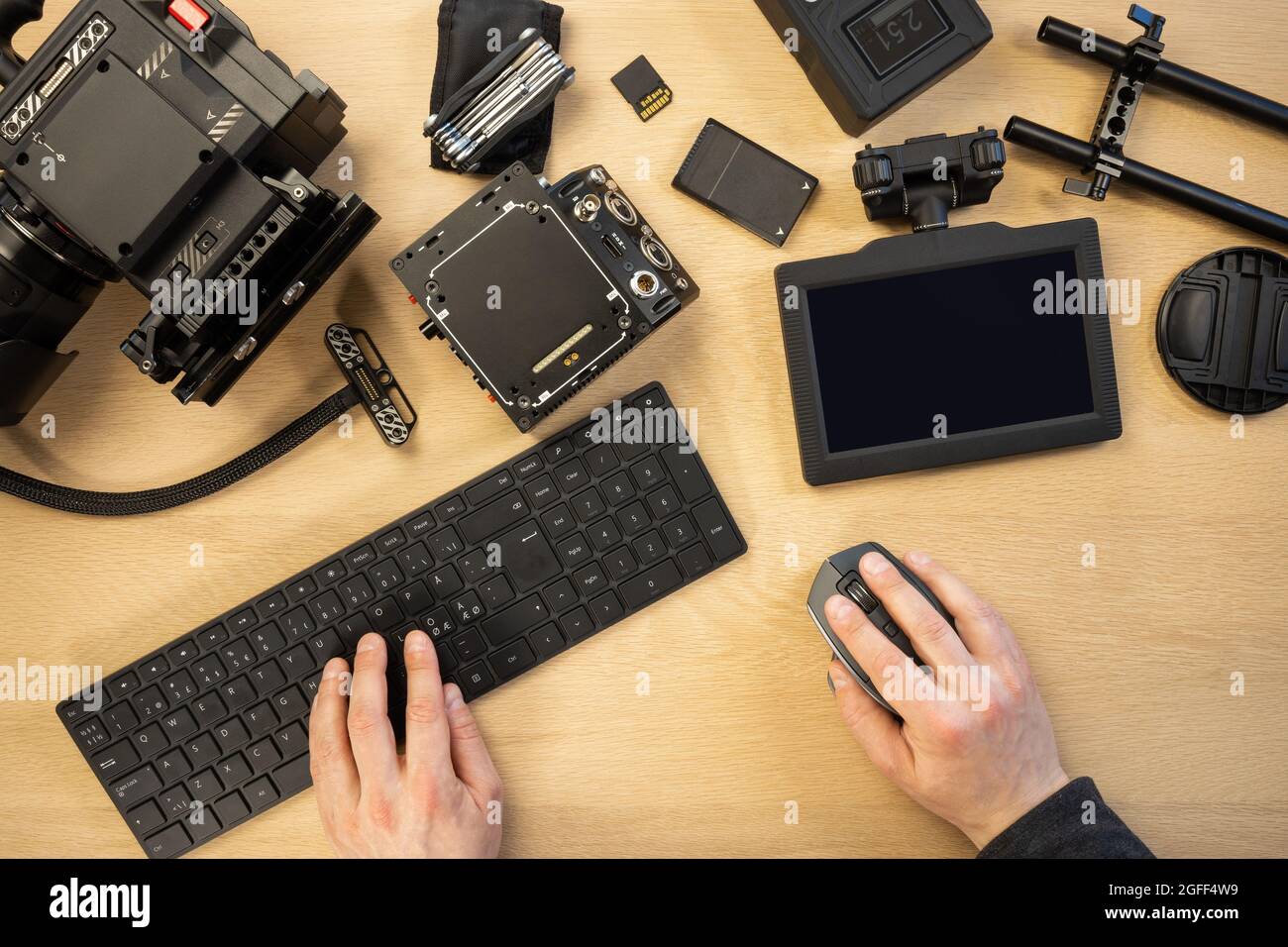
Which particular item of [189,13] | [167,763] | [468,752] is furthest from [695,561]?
[189,13]

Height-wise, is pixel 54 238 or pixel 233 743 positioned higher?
pixel 54 238

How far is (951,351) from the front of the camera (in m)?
1.01

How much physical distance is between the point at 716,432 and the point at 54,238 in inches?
30.6

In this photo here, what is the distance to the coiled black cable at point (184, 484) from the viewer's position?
3.34 feet

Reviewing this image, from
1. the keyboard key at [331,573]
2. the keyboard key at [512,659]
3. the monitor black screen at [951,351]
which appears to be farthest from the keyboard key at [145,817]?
the monitor black screen at [951,351]

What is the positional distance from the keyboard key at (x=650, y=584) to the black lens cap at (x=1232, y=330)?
69cm

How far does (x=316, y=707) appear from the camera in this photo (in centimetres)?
100

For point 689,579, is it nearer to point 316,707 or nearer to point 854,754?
point 854,754

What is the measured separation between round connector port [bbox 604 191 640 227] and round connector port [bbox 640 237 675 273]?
0.09ft

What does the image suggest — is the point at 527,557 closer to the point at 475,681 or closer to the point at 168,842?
the point at 475,681

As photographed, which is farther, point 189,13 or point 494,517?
point 494,517

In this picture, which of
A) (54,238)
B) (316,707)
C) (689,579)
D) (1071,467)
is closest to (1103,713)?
(1071,467)

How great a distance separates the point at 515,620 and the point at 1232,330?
97cm

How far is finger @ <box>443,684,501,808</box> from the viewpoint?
1010 millimetres
